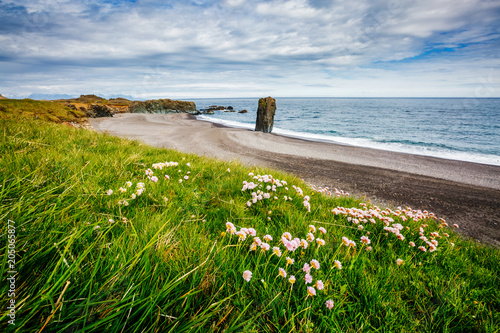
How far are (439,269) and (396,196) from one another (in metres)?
7.77

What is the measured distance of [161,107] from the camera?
76125mm

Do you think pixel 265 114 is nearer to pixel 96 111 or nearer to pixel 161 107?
pixel 96 111

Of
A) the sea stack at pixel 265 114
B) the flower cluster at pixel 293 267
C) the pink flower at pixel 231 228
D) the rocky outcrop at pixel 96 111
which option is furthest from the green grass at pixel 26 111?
the rocky outcrop at pixel 96 111

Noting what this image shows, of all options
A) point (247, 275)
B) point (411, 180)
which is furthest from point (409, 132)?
point (247, 275)

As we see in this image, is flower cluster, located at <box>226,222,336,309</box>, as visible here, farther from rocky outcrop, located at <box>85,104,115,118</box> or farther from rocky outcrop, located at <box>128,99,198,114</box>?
rocky outcrop, located at <box>128,99,198,114</box>

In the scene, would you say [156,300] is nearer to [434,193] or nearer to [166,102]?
[434,193]

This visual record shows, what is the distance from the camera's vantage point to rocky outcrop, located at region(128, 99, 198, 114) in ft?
223

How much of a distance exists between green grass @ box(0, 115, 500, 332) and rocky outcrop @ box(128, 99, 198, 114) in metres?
74.4

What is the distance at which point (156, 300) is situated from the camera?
1.34m

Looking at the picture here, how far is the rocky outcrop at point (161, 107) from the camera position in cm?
6788

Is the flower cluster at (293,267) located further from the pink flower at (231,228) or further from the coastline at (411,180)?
the coastline at (411,180)

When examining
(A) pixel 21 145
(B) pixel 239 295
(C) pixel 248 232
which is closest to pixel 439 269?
(C) pixel 248 232

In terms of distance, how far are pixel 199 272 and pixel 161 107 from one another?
8357cm

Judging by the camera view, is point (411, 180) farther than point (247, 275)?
Yes
